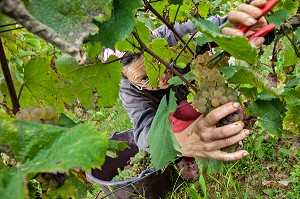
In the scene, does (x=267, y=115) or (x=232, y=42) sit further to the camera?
(x=267, y=115)

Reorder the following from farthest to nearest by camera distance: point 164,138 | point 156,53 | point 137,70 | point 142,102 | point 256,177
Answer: point 256,177, point 142,102, point 137,70, point 156,53, point 164,138

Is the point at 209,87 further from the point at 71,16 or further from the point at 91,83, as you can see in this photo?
the point at 71,16

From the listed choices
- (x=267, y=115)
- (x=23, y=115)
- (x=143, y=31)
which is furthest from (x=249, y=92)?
(x=23, y=115)

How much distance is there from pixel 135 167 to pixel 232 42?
179cm

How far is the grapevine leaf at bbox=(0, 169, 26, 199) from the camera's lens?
0.41 meters

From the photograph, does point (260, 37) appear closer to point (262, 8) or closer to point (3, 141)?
point (262, 8)

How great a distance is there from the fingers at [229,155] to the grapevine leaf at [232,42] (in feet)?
1.13

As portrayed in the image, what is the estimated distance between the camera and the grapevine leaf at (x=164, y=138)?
0.94 meters

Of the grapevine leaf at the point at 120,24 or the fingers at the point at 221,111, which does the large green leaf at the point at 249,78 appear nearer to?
the fingers at the point at 221,111

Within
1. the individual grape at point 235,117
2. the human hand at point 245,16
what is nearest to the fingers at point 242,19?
the human hand at point 245,16

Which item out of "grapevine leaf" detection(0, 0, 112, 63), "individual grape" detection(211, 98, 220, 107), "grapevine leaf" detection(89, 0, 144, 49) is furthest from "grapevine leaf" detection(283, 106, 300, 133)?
A: "grapevine leaf" detection(0, 0, 112, 63)

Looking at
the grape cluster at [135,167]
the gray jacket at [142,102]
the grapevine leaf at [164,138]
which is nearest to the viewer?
the grapevine leaf at [164,138]

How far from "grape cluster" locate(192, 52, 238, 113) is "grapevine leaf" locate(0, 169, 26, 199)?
595 millimetres

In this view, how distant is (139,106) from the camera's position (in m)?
2.14
